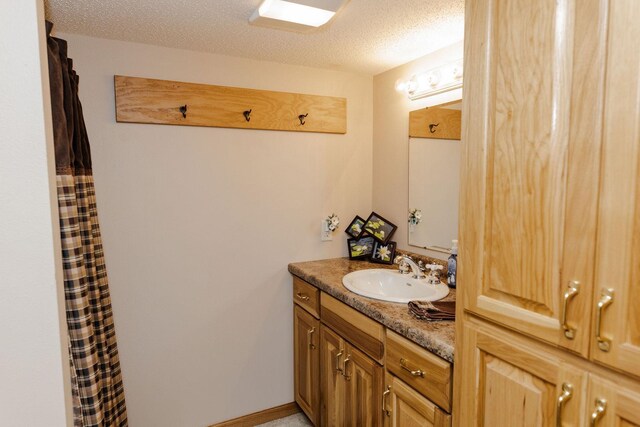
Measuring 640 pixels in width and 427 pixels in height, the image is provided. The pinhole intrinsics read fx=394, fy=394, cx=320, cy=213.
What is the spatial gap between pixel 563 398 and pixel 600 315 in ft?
0.75

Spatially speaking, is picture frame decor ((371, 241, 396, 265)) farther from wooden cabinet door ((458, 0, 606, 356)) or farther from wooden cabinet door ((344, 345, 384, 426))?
wooden cabinet door ((458, 0, 606, 356))

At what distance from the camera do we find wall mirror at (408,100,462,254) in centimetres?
210

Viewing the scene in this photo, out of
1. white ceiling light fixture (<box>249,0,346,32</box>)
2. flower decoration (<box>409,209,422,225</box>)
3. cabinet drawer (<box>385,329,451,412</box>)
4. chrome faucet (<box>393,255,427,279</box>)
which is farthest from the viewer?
flower decoration (<box>409,209,422,225</box>)

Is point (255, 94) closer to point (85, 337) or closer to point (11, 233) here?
point (85, 337)

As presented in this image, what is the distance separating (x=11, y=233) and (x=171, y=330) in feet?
5.15

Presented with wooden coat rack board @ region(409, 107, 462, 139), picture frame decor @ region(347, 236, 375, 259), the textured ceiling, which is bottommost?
picture frame decor @ region(347, 236, 375, 259)

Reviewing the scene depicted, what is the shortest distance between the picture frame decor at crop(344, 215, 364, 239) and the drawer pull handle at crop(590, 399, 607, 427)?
5.92ft

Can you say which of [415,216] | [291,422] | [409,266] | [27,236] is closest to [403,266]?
[409,266]

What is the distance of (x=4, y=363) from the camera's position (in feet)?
2.69

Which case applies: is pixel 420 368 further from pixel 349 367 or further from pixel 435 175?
pixel 435 175

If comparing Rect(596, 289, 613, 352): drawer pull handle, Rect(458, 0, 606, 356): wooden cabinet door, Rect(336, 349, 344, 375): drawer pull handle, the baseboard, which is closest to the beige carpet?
the baseboard

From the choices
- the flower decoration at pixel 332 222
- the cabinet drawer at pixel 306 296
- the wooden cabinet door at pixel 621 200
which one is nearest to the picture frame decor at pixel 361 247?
the flower decoration at pixel 332 222

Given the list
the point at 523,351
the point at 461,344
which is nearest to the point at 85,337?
the point at 461,344

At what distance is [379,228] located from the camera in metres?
2.59
